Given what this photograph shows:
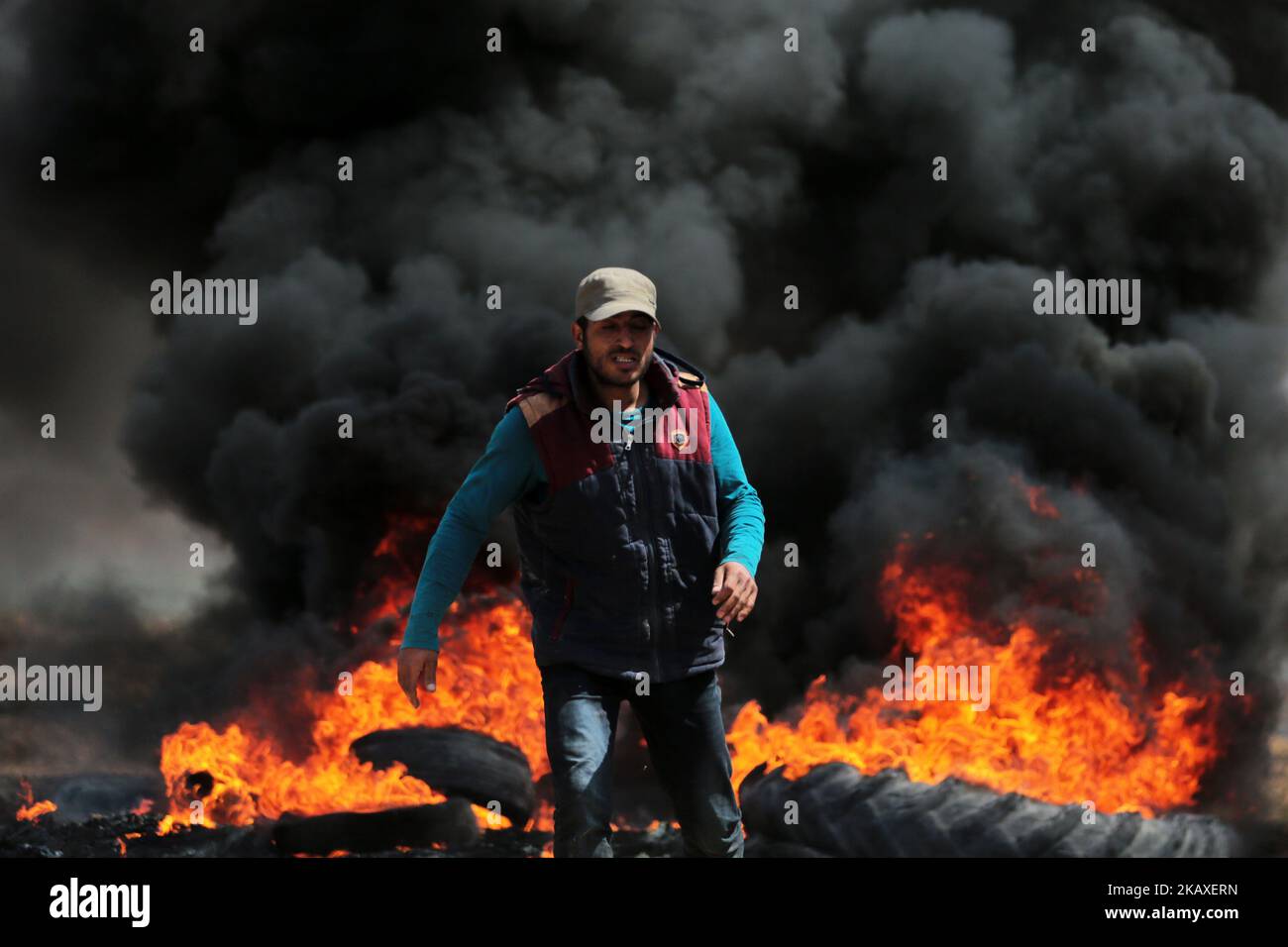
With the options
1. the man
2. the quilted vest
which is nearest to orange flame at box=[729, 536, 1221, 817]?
the man

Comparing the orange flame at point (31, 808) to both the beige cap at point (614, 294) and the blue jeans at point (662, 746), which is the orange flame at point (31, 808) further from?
the beige cap at point (614, 294)

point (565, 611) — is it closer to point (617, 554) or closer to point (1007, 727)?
point (617, 554)

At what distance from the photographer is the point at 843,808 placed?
1161 cm

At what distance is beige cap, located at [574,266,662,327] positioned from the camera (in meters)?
4.91

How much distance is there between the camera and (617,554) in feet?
16.3

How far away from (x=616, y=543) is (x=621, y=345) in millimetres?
781

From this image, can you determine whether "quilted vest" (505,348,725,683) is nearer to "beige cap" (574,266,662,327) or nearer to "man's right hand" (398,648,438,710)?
"beige cap" (574,266,662,327)

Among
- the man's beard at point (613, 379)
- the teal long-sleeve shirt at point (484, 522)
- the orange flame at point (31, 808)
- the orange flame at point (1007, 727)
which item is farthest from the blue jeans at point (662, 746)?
the orange flame at point (31, 808)

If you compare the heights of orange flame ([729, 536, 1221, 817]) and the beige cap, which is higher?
the beige cap

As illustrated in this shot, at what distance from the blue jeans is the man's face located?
1166 mm

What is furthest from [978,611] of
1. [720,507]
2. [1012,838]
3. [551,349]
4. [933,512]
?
[720,507]

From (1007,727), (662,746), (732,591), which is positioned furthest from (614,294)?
(1007,727)

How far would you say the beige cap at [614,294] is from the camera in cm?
491

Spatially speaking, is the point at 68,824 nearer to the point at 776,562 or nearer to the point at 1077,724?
the point at 776,562
